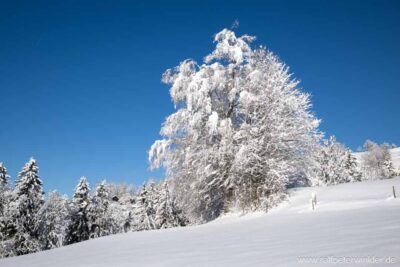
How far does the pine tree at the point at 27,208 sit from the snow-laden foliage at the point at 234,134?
24.2 m

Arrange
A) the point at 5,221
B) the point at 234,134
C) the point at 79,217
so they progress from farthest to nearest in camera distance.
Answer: the point at 79,217 → the point at 5,221 → the point at 234,134

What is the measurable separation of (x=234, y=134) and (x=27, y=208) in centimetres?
3054

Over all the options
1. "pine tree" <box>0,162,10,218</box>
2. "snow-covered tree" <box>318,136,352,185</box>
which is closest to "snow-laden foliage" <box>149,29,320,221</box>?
"pine tree" <box>0,162,10,218</box>

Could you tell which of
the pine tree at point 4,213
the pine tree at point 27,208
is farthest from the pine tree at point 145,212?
the pine tree at point 4,213

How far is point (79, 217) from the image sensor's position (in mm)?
53188

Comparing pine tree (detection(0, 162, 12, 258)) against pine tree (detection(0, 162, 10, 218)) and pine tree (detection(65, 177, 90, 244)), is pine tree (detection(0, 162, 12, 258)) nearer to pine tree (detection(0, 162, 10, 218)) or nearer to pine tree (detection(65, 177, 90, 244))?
pine tree (detection(0, 162, 10, 218))

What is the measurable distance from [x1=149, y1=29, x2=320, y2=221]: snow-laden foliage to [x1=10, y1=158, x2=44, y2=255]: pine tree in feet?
79.4

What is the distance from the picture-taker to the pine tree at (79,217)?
173ft

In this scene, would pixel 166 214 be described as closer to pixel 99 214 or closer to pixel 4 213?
pixel 99 214

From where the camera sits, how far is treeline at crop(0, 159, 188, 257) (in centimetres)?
4197

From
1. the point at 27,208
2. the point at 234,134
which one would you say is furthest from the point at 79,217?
the point at 234,134

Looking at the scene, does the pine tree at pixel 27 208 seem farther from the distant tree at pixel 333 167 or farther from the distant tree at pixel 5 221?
the distant tree at pixel 333 167

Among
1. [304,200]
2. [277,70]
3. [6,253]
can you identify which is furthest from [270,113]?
[6,253]

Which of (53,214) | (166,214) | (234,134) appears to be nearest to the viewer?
(234,134)
